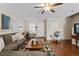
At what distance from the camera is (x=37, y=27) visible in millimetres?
3010

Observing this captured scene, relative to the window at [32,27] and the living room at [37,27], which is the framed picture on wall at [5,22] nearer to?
the living room at [37,27]

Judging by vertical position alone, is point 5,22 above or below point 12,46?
above

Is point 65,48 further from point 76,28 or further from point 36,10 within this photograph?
point 36,10

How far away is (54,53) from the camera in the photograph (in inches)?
116

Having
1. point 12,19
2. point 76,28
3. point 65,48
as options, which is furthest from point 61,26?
point 12,19

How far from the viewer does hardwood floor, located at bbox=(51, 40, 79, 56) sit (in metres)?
2.92

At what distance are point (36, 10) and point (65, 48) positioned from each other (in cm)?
92

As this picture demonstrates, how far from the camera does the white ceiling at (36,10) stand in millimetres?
2918

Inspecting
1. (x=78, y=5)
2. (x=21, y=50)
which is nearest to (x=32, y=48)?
(x=21, y=50)

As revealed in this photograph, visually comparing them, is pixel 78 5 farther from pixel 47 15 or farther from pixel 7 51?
pixel 7 51

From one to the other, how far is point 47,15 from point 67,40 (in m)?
0.61

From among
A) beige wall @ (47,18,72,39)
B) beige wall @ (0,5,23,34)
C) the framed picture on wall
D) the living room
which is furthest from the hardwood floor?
the framed picture on wall

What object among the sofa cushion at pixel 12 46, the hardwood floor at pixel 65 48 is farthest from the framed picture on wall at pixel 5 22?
the hardwood floor at pixel 65 48

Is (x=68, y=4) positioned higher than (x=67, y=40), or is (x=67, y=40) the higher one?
(x=68, y=4)
